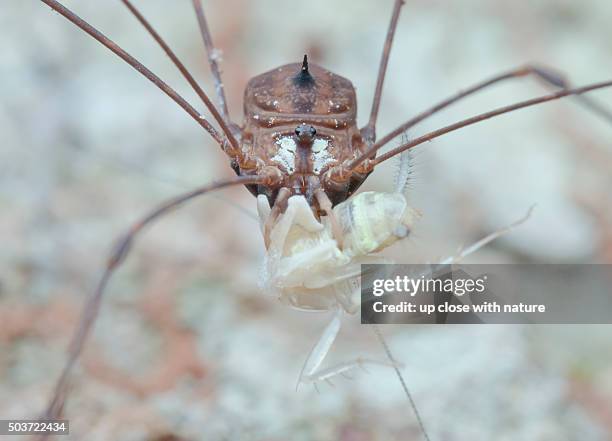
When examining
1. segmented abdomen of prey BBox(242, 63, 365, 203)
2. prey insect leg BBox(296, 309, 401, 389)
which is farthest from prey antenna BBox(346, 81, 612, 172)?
prey insect leg BBox(296, 309, 401, 389)

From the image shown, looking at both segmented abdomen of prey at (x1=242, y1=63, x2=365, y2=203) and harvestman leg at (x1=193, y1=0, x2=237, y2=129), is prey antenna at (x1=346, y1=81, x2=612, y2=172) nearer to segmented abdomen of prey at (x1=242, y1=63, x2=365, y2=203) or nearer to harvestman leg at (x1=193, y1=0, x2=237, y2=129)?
segmented abdomen of prey at (x1=242, y1=63, x2=365, y2=203)

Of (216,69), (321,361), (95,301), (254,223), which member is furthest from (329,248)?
(254,223)

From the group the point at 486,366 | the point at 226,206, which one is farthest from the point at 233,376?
the point at 226,206

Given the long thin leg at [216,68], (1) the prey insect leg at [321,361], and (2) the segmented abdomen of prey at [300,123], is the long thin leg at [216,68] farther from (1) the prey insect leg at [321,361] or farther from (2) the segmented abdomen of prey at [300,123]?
(1) the prey insect leg at [321,361]

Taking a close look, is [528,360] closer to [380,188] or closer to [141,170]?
[380,188]

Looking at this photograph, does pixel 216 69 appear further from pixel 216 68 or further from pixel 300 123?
pixel 300 123

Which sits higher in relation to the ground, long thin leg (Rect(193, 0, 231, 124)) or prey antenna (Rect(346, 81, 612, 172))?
long thin leg (Rect(193, 0, 231, 124))

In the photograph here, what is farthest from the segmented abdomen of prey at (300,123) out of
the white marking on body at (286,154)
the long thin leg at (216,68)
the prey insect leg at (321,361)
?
the prey insect leg at (321,361)
